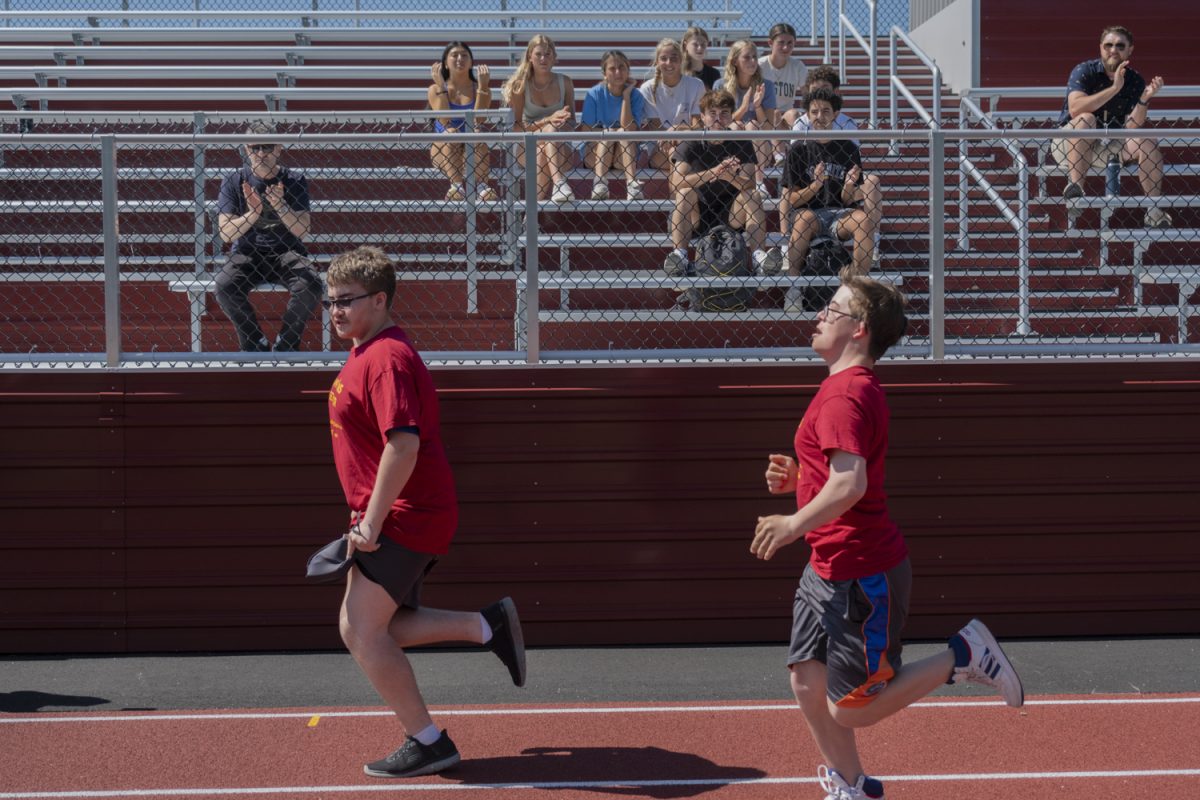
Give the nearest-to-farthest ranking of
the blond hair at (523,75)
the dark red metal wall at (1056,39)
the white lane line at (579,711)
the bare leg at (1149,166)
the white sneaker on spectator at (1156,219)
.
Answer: the white lane line at (579,711) < the white sneaker on spectator at (1156,219) < the bare leg at (1149,166) < the blond hair at (523,75) < the dark red metal wall at (1056,39)

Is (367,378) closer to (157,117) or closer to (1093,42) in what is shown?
(157,117)

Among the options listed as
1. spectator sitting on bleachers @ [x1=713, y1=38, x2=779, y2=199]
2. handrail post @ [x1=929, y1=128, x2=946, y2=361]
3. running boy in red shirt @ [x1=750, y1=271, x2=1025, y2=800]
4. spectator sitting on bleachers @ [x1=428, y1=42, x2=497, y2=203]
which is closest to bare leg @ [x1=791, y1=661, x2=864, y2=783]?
running boy in red shirt @ [x1=750, y1=271, x2=1025, y2=800]

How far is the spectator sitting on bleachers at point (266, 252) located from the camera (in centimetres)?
732

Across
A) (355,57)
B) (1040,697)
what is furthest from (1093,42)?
(1040,697)

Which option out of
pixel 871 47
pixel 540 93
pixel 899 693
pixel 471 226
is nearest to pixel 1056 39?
pixel 871 47

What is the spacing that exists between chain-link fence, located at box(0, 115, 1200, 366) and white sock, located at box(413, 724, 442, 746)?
→ 2.30 meters

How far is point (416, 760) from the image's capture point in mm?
5355

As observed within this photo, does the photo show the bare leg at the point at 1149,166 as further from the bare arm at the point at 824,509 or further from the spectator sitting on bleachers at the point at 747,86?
the bare arm at the point at 824,509

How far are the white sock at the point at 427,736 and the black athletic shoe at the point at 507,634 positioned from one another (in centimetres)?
47

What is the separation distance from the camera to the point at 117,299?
706 cm

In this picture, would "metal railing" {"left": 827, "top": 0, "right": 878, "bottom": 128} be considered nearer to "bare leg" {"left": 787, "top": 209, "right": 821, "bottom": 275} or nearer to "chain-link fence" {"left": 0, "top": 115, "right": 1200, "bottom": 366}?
"chain-link fence" {"left": 0, "top": 115, "right": 1200, "bottom": 366}

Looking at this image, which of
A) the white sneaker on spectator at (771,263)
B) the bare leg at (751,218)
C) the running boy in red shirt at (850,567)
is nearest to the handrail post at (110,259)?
the bare leg at (751,218)

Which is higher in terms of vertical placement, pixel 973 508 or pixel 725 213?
pixel 725 213

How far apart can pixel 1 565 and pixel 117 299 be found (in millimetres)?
1409
